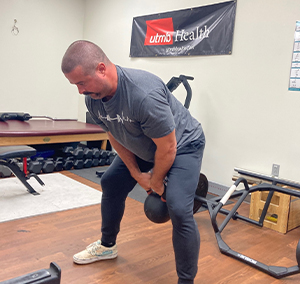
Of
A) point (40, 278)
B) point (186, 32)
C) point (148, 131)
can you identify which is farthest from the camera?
point (186, 32)

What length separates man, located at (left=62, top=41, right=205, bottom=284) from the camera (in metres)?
1.32

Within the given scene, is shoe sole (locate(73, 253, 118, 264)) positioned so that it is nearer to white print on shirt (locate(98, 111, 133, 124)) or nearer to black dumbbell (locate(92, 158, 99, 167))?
white print on shirt (locate(98, 111, 133, 124))

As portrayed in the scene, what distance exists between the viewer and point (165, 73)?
4195 mm

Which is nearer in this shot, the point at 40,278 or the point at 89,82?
the point at 40,278

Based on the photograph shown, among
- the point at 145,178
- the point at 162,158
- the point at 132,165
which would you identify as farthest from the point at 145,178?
the point at 162,158

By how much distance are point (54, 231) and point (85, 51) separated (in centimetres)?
151

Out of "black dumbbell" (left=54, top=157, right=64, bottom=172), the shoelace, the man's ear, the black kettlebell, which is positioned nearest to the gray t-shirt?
the man's ear

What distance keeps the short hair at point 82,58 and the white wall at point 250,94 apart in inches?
91.8

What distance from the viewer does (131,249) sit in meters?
2.14

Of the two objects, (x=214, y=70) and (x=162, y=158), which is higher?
(x=214, y=70)

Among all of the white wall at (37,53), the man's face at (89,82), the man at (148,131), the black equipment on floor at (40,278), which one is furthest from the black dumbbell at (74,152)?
the black equipment on floor at (40,278)

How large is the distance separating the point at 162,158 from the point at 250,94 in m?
2.17

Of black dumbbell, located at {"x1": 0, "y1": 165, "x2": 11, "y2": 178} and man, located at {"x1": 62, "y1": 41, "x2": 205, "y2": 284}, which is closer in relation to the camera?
man, located at {"x1": 62, "y1": 41, "x2": 205, "y2": 284}

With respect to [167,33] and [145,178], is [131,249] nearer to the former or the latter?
[145,178]
